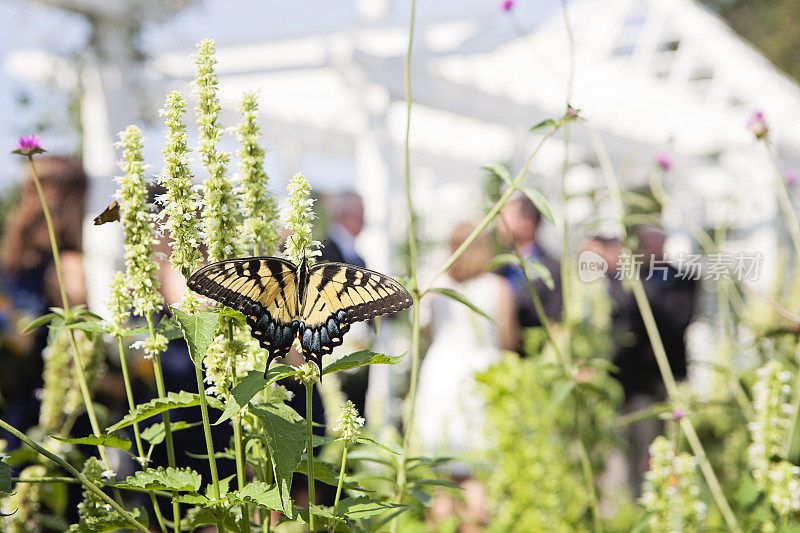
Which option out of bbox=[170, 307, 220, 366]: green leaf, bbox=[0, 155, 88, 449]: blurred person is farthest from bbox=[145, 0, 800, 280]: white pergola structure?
bbox=[170, 307, 220, 366]: green leaf

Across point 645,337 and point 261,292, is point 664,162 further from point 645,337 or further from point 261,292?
point 645,337

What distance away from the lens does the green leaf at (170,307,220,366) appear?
62cm

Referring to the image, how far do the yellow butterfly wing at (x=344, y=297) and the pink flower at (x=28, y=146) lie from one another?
38 cm

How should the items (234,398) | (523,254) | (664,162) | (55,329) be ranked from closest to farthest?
(234,398) → (55,329) → (664,162) → (523,254)

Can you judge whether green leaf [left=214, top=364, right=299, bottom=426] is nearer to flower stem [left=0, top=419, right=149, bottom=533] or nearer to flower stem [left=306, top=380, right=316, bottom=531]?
flower stem [left=306, top=380, right=316, bottom=531]

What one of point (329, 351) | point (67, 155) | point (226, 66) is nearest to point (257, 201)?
point (329, 351)

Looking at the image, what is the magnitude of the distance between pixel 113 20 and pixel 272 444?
3.76m

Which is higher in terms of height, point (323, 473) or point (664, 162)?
point (664, 162)

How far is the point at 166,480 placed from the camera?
2.25 feet

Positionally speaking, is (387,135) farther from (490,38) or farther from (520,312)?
(520,312)

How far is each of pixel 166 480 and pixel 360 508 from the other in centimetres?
19

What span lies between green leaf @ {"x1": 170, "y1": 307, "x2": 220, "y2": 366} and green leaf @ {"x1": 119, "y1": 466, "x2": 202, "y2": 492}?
0.13m

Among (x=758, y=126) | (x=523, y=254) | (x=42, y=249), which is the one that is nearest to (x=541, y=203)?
(x=758, y=126)

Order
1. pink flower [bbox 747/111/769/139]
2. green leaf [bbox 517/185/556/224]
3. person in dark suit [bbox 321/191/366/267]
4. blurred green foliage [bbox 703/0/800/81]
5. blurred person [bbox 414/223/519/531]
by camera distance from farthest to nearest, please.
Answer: blurred green foliage [bbox 703/0/800/81] → person in dark suit [bbox 321/191/366/267] → blurred person [bbox 414/223/519/531] → pink flower [bbox 747/111/769/139] → green leaf [bbox 517/185/556/224]
